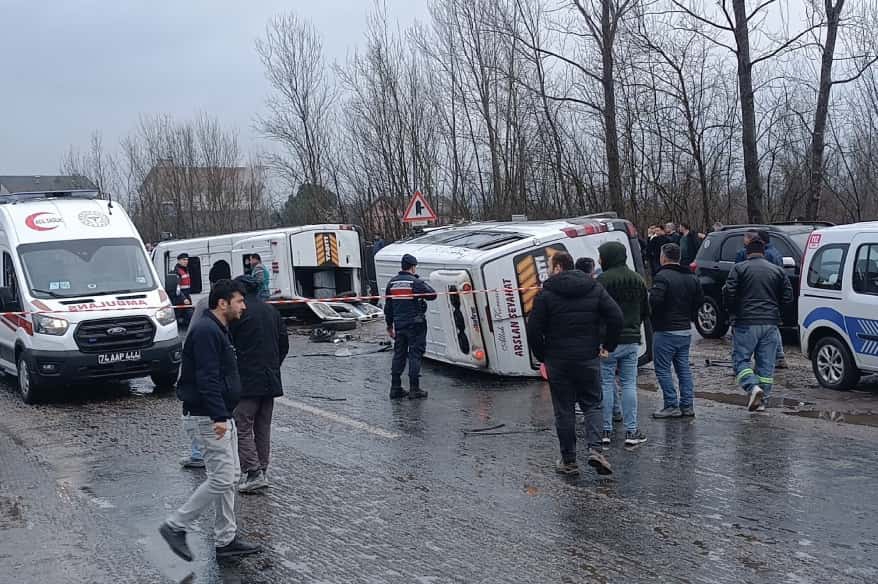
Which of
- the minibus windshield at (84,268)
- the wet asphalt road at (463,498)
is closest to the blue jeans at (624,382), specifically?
the wet asphalt road at (463,498)

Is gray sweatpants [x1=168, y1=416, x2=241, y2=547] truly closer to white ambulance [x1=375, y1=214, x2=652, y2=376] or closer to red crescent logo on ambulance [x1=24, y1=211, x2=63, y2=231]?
white ambulance [x1=375, y1=214, x2=652, y2=376]

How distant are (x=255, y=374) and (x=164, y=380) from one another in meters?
6.06

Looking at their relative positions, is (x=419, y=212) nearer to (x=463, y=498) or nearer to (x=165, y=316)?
(x=165, y=316)

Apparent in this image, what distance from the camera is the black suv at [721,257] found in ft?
51.4

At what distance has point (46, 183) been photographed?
2810 inches

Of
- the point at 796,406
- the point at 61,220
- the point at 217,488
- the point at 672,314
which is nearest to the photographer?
the point at 217,488

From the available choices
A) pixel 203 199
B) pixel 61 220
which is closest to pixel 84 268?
pixel 61 220

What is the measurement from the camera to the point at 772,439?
8812 mm

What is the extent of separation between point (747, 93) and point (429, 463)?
1515 centimetres

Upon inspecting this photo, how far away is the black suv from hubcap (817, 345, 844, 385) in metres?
4.32

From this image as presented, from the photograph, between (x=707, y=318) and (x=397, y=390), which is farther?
(x=707, y=318)

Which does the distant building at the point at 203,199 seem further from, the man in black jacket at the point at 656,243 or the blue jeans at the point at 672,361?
the blue jeans at the point at 672,361

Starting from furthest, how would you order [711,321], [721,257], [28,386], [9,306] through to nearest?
1. [711,321]
2. [721,257]
3. [9,306]
4. [28,386]

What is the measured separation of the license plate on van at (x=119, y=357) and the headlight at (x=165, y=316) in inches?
21.6
